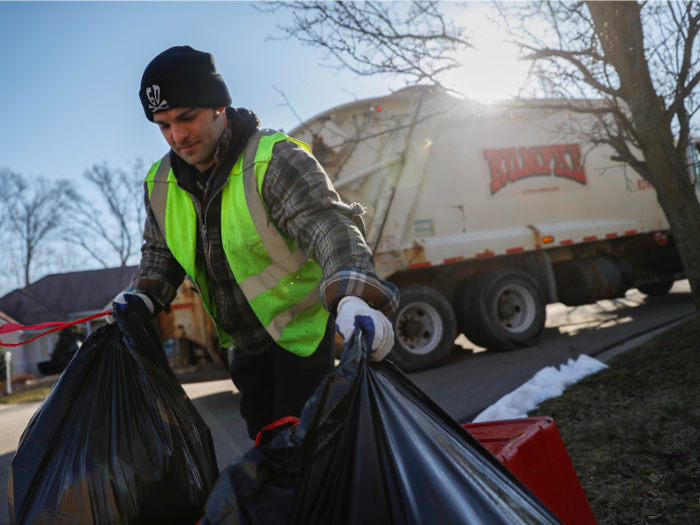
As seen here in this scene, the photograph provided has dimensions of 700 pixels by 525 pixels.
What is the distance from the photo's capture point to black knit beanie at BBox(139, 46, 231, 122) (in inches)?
60.4

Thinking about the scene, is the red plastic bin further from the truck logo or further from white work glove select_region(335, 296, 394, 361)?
the truck logo

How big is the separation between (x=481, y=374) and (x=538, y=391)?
1.71 metres

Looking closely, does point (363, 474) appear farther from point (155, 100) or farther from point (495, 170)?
point (495, 170)

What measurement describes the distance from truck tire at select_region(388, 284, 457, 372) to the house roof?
24.4 meters

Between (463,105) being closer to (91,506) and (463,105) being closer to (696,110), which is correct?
(696,110)

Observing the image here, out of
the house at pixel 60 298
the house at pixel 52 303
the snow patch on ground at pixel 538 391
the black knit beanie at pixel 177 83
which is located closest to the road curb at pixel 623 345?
the snow patch on ground at pixel 538 391

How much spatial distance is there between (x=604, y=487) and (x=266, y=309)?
4.72ft

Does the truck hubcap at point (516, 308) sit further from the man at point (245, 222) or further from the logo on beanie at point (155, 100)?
the logo on beanie at point (155, 100)

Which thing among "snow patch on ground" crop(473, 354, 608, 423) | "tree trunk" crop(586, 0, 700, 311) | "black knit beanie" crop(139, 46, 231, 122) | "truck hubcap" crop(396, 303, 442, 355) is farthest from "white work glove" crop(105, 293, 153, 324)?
"truck hubcap" crop(396, 303, 442, 355)

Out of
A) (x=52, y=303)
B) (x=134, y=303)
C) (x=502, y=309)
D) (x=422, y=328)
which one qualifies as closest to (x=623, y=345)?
(x=502, y=309)

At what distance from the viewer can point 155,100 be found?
5.08ft

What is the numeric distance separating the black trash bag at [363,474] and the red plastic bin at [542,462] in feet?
1.10

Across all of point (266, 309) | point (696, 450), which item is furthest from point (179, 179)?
point (696, 450)

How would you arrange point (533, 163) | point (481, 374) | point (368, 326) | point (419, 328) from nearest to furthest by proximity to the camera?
point (368, 326) → point (481, 374) → point (419, 328) → point (533, 163)
